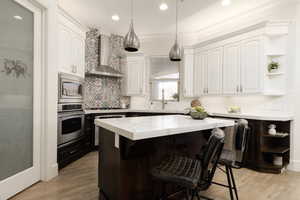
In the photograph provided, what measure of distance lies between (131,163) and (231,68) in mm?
3169

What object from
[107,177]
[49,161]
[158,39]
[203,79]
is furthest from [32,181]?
[158,39]

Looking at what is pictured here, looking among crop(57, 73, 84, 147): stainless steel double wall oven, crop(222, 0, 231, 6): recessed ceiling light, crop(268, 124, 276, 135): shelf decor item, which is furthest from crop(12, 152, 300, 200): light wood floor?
crop(222, 0, 231, 6): recessed ceiling light

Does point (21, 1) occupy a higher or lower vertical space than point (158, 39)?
lower

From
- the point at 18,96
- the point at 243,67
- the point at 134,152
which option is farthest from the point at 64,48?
the point at 243,67

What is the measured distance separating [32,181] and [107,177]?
1.26m

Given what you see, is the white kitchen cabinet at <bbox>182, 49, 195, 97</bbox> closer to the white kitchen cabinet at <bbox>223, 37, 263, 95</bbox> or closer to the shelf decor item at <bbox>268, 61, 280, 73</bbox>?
the white kitchen cabinet at <bbox>223, 37, 263, 95</bbox>

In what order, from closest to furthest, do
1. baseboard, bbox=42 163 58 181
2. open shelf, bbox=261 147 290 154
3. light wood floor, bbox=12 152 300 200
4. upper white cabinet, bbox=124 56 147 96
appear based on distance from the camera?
light wood floor, bbox=12 152 300 200, baseboard, bbox=42 163 58 181, open shelf, bbox=261 147 290 154, upper white cabinet, bbox=124 56 147 96

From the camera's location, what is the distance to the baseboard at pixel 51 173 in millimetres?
2576

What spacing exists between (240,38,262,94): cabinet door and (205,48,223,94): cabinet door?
54 cm

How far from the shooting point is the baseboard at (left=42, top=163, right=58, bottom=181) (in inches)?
101

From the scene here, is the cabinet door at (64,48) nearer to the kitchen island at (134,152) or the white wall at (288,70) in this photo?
the kitchen island at (134,152)

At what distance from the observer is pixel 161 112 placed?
4.50 metres

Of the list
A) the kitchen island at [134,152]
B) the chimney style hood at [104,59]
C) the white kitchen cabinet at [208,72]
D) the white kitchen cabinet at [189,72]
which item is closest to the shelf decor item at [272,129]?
the white kitchen cabinet at [208,72]

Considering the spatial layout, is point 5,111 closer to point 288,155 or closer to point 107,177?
point 107,177
